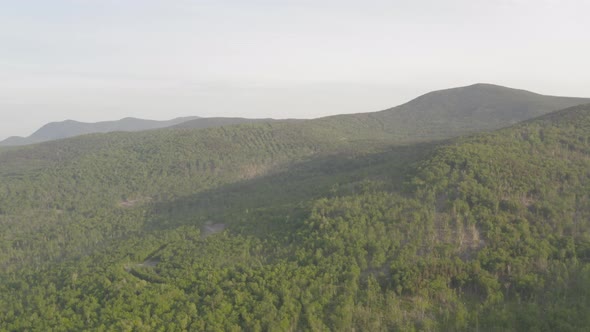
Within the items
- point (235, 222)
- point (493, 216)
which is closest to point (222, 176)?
point (235, 222)

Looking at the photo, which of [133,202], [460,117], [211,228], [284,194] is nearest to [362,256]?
[211,228]

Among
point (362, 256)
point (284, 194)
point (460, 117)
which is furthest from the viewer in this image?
point (460, 117)

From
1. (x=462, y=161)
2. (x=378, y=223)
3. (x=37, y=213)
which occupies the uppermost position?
(x=462, y=161)

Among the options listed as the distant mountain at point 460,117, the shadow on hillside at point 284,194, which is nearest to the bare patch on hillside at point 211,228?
the shadow on hillside at point 284,194

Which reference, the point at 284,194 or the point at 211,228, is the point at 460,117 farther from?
the point at 211,228

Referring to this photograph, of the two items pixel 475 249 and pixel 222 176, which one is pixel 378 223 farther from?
pixel 222 176

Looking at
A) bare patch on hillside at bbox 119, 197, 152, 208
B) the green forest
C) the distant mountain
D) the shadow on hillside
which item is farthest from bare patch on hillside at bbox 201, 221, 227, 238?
the distant mountain

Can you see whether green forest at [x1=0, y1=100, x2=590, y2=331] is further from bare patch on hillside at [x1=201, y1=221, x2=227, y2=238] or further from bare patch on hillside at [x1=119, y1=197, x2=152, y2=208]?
bare patch on hillside at [x1=119, y1=197, x2=152, y2=208]
